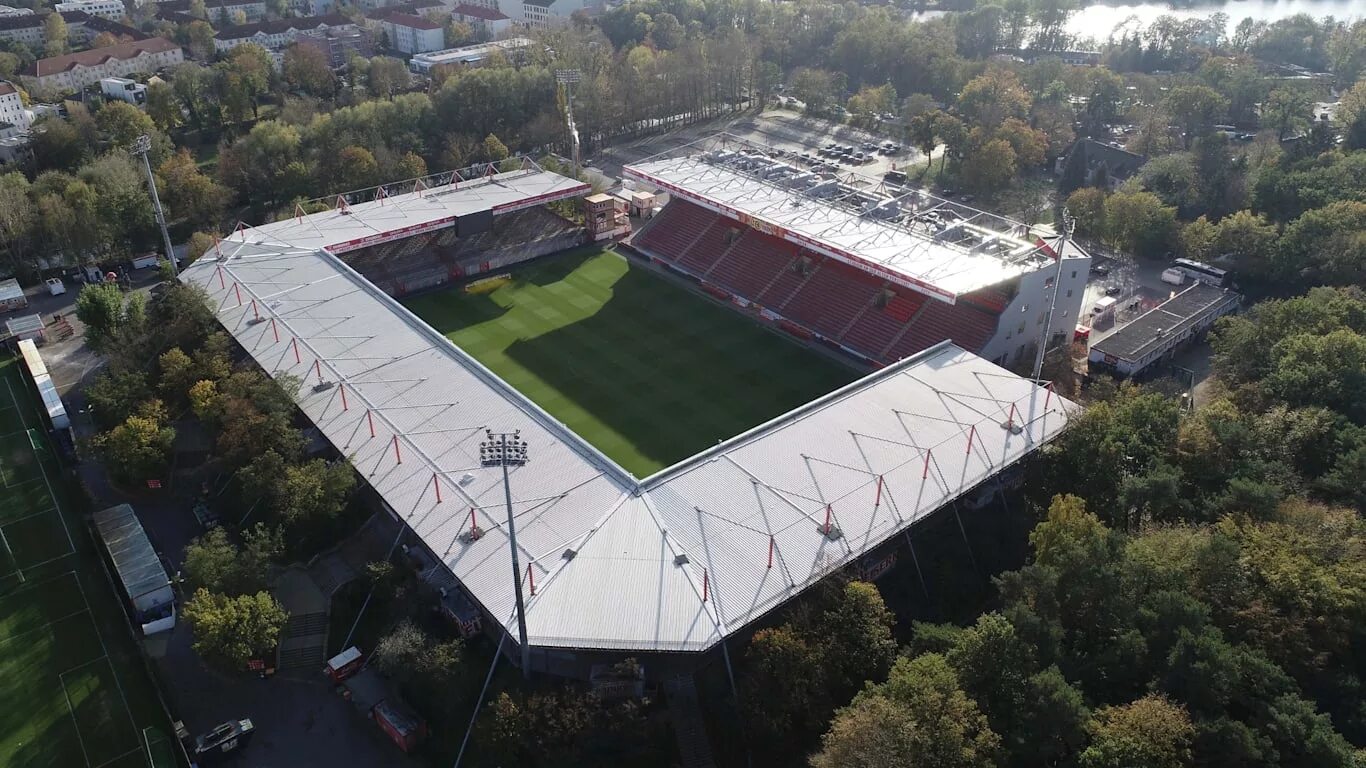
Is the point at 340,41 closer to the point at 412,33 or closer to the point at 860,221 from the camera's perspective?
the point at 412,33

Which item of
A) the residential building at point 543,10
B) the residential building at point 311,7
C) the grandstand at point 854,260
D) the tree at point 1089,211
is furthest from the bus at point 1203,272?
the residential building at point 311,7

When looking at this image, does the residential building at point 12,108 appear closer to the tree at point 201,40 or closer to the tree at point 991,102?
the tree at point 201,40

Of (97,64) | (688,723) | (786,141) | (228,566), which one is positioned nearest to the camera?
(688,723)

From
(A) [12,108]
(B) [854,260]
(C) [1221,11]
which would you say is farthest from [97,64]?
(C) [1221,11]

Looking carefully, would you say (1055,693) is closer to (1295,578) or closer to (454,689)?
(1295,578)

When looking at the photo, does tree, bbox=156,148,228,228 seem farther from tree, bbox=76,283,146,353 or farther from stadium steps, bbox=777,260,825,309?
stadium steps, bbox=777,260,825,309

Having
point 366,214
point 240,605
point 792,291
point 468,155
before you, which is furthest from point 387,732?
point 468,155
